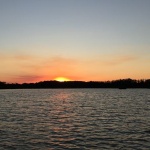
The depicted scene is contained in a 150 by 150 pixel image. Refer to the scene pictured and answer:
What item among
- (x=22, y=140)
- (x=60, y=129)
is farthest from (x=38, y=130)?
(x=22, y=140)

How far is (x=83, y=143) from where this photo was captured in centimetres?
2711

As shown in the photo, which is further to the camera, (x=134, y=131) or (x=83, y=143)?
(x=134, y=131)

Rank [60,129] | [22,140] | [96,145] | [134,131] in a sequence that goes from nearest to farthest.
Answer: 1. [96,145]
2. [22,140]
3. [134,131]
4. [60,129]

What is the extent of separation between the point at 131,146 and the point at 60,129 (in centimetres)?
1203

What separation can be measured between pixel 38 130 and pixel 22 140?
6.33 meters

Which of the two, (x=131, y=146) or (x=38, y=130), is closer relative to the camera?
(x=131, y=146)

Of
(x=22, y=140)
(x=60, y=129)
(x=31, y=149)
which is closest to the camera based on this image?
(x=31, y=149)

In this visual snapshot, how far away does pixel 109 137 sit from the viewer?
97.5 feet

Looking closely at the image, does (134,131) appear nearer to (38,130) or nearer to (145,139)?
(145,139)

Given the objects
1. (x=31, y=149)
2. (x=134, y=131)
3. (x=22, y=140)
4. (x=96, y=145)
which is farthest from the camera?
(x=134, y=131)

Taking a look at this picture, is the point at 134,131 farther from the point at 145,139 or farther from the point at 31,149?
the point at 31,149

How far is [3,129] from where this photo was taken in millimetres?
34781

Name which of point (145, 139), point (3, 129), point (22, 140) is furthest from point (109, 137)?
point (3, 129)

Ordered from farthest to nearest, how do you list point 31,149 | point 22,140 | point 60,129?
point 60,129, point 22,140, point 31,149
